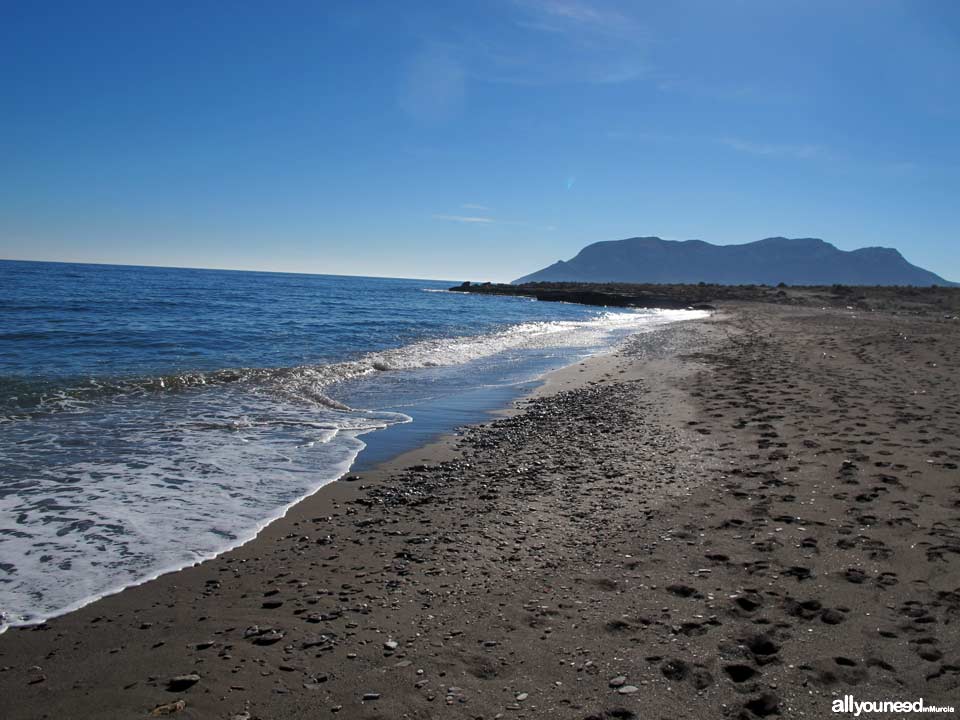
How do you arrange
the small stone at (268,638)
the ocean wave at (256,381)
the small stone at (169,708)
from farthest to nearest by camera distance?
the ocean wave at (256,381) → the small stone at (268,638) → the small stone at (169,708)

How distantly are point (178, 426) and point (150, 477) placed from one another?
289 cm

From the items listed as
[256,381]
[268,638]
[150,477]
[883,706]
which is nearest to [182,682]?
[268,638]

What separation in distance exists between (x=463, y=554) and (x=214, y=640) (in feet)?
6.75

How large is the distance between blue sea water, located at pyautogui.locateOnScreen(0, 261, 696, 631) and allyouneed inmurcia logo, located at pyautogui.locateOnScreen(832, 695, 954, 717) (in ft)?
16.3

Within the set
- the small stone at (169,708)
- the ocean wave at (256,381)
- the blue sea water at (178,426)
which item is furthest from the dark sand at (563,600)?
the ocean wave at (256,381)

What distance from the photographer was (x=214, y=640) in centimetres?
374

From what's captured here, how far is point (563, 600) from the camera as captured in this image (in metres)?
4.14

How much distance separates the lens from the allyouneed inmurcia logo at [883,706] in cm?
292

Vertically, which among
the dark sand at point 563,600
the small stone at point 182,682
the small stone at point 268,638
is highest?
the dark sand at point 563,600

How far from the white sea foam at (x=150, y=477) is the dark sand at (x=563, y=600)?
51 centimetres

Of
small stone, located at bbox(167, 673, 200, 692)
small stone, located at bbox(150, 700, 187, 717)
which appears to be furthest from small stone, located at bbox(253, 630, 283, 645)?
small stone, located at bbox(150, 700, 187, 717)

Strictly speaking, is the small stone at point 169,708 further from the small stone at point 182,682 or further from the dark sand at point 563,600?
the small stone at point 182,682

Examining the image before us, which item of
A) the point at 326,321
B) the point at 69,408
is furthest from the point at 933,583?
the point at 326,321

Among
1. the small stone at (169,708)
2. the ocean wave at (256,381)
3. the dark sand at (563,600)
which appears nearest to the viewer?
the small stone at (169,708)
